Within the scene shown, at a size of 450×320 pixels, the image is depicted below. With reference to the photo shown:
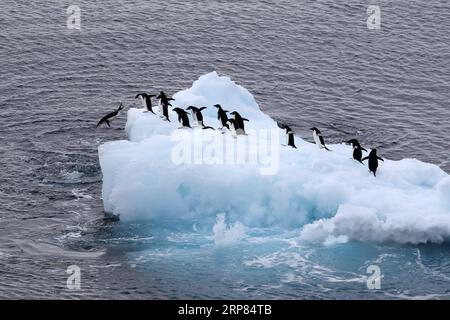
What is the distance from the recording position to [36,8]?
232 ft

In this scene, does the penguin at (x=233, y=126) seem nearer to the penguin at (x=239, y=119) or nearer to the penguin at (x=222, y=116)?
the penguin at (x=239, y=119)

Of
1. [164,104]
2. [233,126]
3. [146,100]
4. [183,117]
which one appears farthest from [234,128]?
[146,100]

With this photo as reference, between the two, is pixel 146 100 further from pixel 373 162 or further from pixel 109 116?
pixel 373 162

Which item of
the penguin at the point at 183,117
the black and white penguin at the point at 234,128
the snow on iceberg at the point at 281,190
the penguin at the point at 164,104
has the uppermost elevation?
the penguin at the point at 164,104

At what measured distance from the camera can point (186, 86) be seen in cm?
6122

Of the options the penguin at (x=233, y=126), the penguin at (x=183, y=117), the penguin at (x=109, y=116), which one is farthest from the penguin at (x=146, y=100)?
the penguin at (x=233, y=126)

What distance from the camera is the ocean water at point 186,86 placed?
39.1m

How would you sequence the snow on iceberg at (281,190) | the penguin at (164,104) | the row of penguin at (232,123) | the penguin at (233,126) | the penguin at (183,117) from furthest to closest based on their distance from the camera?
the penguin at (164,104)
the penguin at (183,117)
the penguin at (233,126)
the row of penguin at (232,123)
the snow on iceberg at (281,190)

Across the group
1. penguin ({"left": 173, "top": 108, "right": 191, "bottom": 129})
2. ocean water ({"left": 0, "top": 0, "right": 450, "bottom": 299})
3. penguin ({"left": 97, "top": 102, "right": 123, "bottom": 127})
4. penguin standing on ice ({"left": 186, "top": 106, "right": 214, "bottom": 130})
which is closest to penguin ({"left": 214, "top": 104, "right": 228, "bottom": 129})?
penguin standing on ice ({"left": 186, "top": 106, "right": 214, "bottom": 130})

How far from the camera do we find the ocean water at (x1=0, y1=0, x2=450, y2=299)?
3909 centimetres

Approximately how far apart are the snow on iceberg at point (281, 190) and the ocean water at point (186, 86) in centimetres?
77

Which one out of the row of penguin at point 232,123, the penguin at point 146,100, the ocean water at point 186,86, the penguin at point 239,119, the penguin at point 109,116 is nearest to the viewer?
the ocean water at point 186,86

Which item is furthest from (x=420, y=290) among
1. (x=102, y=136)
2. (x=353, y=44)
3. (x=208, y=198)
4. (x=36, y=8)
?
(x=36, y=8)
